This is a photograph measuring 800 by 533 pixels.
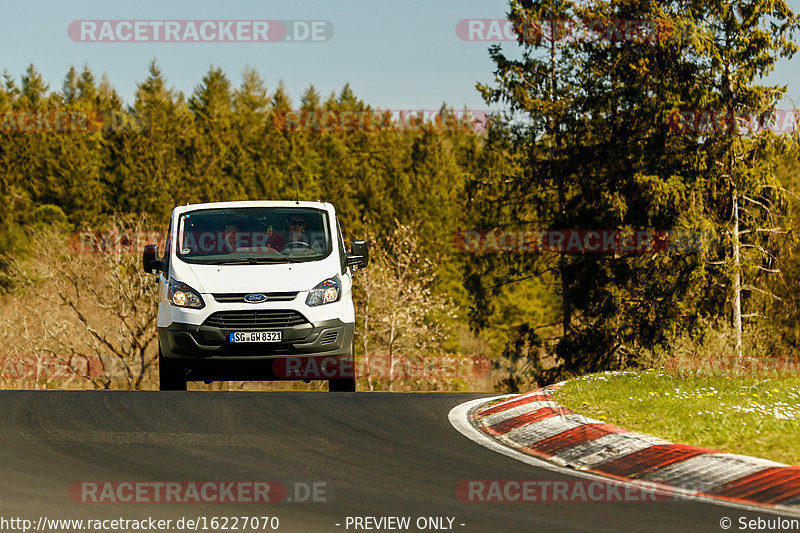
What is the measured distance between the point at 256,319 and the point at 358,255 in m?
1.70

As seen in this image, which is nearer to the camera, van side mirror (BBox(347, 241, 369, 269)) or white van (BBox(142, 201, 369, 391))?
white van (BBox(142, 201, 369, 391))

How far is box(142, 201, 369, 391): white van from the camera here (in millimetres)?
11758

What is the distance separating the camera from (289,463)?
295 inches

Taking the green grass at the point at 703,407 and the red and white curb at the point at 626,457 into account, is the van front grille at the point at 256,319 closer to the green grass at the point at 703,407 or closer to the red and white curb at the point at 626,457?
the red and white curb at the point at 626,457

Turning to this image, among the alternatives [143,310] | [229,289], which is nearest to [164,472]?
[229,289]

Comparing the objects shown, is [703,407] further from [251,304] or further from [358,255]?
[251,304]

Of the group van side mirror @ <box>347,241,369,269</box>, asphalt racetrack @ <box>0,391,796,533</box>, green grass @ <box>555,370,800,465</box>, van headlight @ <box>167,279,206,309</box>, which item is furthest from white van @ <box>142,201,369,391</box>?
green grass @ <box>555,370,800,465</box>

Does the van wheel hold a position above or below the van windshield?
below

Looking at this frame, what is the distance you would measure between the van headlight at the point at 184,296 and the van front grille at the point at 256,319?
0.24m

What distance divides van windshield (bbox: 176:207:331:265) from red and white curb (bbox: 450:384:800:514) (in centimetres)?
342

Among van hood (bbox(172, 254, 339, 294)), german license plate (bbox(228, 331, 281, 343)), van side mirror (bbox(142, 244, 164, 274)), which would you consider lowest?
german license plate (bbox(228, 331, 281, 343))

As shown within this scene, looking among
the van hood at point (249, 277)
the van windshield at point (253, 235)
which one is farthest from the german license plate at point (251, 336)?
the van windshield at point (253, 235)

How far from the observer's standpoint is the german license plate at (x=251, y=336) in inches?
463

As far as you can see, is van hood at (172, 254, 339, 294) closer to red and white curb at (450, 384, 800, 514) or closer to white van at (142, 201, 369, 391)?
white van at (142, 201, 369, 391)
